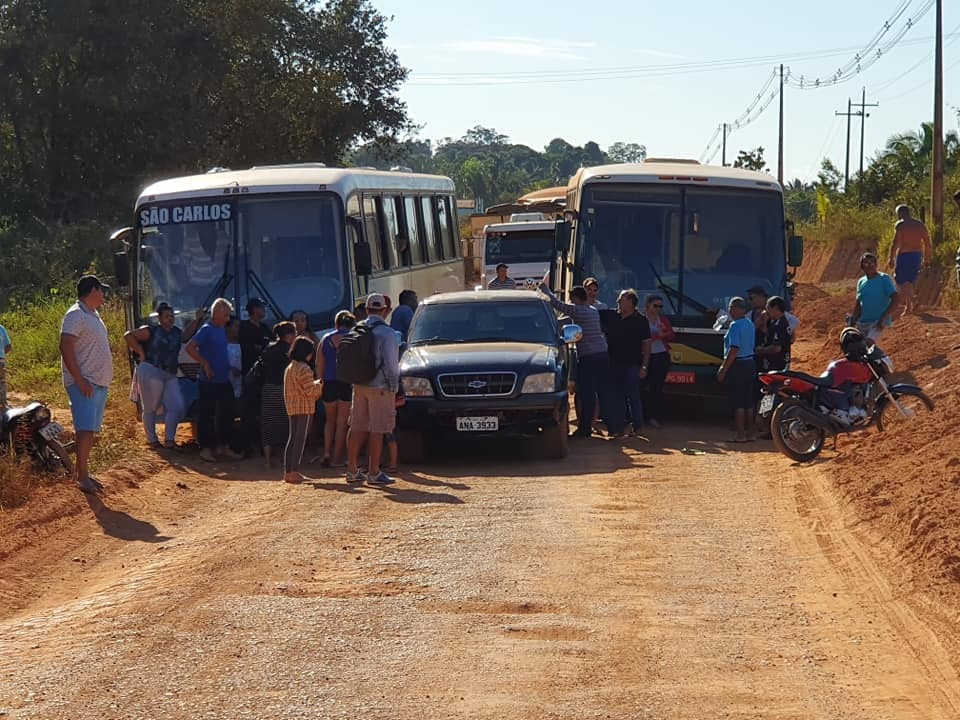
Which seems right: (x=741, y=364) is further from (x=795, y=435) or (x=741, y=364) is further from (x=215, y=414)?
(x=215, y=414)

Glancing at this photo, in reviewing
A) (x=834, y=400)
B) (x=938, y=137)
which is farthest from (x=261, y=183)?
(x=938, y=137)

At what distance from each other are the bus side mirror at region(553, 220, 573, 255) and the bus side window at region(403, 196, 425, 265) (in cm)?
365

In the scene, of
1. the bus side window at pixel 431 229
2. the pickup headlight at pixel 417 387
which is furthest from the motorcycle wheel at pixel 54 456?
the bus side window at pixel 431 229

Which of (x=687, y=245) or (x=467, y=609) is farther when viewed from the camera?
(x=687, y=245)

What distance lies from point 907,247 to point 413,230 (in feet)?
24.5

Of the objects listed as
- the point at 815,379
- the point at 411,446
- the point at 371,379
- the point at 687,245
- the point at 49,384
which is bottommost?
the point at 49,384

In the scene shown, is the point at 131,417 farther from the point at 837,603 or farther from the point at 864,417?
the point at 837,603

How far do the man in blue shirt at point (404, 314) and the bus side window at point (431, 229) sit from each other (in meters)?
5.79

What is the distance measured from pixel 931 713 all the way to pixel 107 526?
7.24 meters

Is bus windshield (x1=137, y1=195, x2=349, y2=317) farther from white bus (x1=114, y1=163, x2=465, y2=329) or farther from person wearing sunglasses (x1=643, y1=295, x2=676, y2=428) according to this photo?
person wearing sunglasses (x1=643, y1=295, x2=676, y2=428)

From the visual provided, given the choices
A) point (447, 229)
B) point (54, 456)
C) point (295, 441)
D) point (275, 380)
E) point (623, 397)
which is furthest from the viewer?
point (447, 229)

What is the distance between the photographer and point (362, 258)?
17109 mm

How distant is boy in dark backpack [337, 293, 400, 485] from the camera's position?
13.4 meters

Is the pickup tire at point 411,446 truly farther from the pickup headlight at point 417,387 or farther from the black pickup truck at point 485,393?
the pickup headlight at point 417,387
